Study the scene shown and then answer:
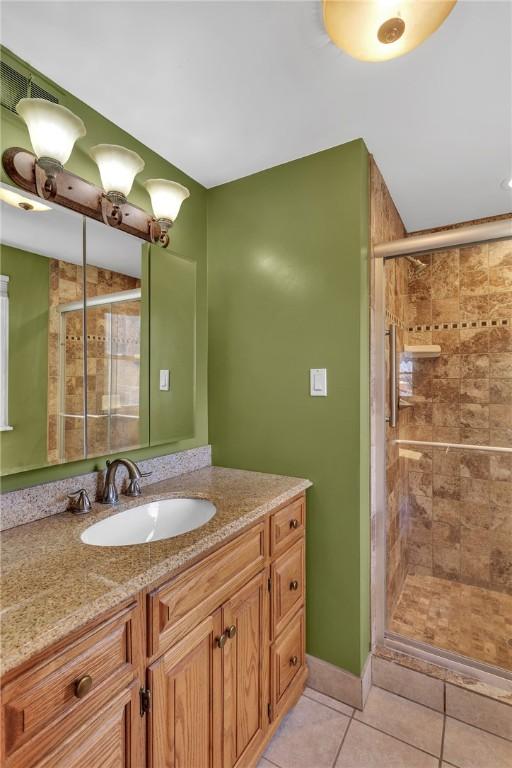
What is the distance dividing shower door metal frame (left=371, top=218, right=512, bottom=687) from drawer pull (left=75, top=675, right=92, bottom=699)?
134 centimetres

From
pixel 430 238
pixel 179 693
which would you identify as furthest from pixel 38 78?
pixel 179 693

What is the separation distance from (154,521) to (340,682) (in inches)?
42.9

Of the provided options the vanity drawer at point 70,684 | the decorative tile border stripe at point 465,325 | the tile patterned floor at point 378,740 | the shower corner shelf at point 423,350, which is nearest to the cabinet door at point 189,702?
the vanity drawer at point 70,684

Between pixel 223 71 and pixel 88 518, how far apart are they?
5.03ft

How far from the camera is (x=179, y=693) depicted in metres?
0.96

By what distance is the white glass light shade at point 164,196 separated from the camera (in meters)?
1.57

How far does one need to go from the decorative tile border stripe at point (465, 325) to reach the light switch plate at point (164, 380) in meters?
1.76

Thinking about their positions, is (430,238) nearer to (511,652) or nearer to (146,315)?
(146,315)

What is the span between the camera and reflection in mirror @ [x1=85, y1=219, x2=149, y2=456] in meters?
1.39

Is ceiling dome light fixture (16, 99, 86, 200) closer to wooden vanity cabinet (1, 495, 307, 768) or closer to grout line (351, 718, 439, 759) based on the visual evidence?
wooden vanity cabinet (1, 495, 307, 768)

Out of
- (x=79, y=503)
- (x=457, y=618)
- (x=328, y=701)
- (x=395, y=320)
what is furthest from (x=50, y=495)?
(x=457, y=618)

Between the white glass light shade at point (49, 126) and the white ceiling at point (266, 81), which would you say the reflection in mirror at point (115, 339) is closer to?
the white glass light shade at point (49, 126)

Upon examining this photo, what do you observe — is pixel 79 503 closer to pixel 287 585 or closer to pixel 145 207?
pixel 287 585

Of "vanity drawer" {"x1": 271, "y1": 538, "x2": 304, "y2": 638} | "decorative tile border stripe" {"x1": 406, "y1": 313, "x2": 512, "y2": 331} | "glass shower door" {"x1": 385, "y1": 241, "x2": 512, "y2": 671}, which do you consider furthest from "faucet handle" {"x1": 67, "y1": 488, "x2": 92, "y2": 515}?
"decorative tile border stripe" {"x1": 406, "y1": 313, "x2": 512, "y2": 331}
